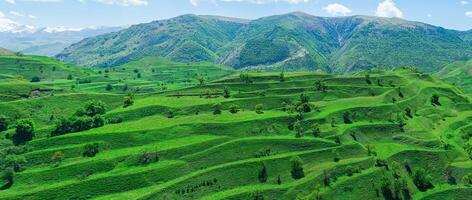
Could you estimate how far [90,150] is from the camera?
157500mm

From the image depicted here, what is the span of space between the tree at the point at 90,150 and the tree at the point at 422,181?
121 metres

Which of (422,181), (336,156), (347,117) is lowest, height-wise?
(422,181)

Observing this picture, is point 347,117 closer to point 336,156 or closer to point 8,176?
point 336,156

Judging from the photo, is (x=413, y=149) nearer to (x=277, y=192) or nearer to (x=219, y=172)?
(x=277, y=192)

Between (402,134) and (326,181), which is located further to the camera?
(402,134)

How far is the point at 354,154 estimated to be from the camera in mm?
165125

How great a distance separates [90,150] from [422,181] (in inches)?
4914

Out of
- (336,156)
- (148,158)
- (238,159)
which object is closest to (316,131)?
(336,156)

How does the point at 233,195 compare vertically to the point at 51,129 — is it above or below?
below

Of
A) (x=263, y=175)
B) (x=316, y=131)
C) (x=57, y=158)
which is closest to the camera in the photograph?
(x=263, y=175)

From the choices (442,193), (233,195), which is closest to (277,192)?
(233,195)

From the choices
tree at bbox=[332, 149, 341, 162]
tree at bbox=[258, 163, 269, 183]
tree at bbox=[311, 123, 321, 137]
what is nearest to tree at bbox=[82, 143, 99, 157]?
tree at bbox=[258, 163, 269, 183]

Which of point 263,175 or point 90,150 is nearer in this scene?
point 263,175

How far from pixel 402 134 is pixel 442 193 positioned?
43101 millimetres
